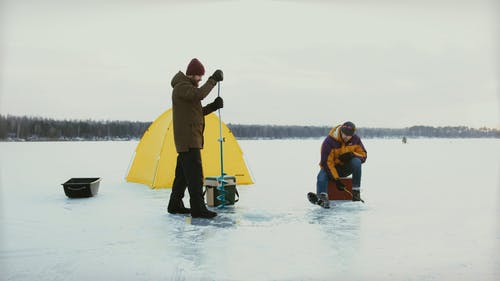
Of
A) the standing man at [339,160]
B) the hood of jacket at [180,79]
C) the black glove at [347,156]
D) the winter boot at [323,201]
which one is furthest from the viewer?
the black glove at [347,156]

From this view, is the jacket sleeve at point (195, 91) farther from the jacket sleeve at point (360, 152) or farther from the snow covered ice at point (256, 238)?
the jacket sleeve at point (360, 152)

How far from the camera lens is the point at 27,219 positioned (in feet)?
18.0

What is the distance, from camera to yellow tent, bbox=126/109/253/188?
25.9 feet

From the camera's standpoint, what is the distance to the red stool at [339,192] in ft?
22.1

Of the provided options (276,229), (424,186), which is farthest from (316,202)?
(424,186)

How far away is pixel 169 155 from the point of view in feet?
25.7

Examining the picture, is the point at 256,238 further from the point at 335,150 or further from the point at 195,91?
the point at 335,150

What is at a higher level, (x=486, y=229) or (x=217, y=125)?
(x=217, y=125)

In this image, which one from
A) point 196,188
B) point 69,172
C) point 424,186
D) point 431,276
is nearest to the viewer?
point 431,276

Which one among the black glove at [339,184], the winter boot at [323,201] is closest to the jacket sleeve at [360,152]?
the black glove at [339,184]

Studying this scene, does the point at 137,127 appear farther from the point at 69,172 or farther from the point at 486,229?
the point at 486,229

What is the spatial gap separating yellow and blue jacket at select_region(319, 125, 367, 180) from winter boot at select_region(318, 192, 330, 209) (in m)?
0.29

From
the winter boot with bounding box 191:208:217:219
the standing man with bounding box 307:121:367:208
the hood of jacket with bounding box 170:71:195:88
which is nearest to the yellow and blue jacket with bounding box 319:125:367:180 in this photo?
the standing man with bounding box 307:121:367:208

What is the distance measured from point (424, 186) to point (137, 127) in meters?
53.2
